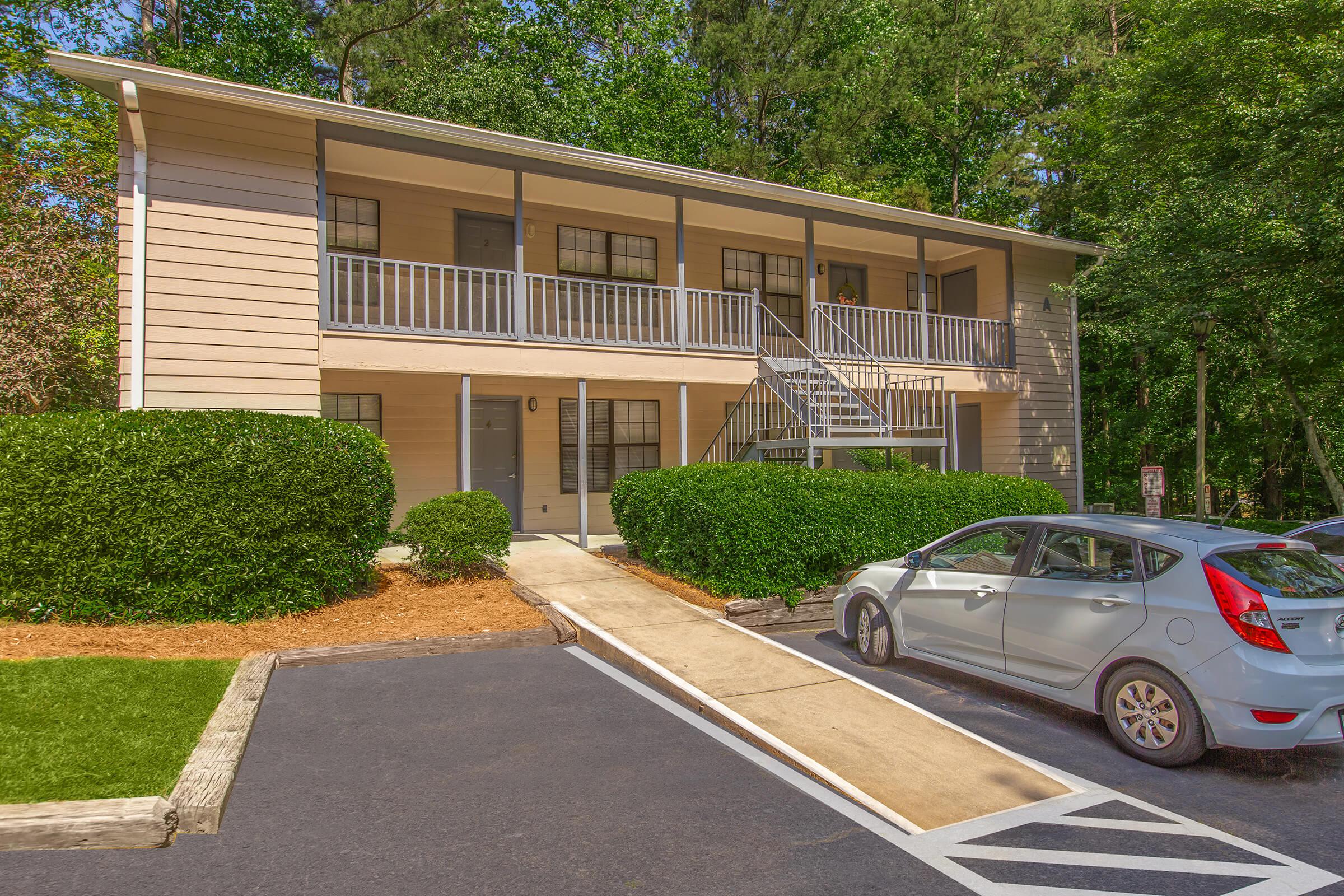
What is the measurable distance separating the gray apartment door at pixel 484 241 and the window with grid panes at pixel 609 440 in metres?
2.80

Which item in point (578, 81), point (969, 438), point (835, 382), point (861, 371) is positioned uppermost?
point (578, 81)

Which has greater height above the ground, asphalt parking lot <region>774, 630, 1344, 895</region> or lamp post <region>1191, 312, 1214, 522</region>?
lamp post <region>1191, 312, 1214, 522</region>

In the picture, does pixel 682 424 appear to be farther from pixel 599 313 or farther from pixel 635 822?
pixel 635 822

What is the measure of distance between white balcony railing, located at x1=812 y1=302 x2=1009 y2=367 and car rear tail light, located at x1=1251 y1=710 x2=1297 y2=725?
33.6 ft

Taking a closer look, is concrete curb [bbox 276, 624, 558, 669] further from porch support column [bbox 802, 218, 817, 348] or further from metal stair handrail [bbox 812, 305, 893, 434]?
porch support column [bbox 802, 218, 817, 348]

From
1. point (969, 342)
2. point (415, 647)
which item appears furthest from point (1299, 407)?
point (415, 647)

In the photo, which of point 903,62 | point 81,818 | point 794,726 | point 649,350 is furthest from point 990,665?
point 903,62

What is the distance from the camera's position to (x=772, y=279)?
17.2 m

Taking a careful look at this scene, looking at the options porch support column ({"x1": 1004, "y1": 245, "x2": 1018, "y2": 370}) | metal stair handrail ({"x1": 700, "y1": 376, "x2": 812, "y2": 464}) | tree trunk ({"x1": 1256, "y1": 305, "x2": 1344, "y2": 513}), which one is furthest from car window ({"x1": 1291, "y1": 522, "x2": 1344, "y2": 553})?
porch support column ({"x1": 1004, "y1": 245, "x2": 1018, "y2": 370})

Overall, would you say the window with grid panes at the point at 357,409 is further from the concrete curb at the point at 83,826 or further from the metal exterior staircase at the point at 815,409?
the concrete curb at the point at 83,826

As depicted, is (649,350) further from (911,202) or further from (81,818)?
(911,202)

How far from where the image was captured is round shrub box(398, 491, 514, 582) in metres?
9.62

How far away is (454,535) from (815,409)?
221 inches

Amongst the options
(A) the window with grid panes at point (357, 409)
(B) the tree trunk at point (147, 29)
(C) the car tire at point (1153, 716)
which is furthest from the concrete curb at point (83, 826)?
(B) the tree trunk at point (147, 29)
